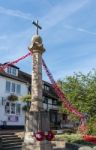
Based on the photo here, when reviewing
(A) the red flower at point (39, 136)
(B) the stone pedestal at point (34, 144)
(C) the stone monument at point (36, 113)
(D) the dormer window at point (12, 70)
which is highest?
(D) the dormer window at point (12, 70)

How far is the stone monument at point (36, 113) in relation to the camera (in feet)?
65.3

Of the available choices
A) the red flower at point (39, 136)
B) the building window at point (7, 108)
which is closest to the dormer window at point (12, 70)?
the building window at point (7, 108)

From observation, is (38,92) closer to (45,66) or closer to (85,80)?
(45,66)

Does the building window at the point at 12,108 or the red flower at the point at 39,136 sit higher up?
the building window at the point at 12,108

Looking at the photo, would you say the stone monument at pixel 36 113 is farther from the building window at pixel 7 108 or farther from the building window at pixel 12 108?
the building window at pixel 12 108

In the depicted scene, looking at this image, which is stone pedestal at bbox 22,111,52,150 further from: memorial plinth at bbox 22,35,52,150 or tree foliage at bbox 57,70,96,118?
tree foliage at bbox 57,70,96,118

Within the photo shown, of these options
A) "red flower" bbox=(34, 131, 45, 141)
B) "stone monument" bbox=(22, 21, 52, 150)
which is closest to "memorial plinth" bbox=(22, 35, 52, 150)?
"stone monument" bbox=(22, 21, 52, 150)

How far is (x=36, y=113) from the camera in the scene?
20.5 meters

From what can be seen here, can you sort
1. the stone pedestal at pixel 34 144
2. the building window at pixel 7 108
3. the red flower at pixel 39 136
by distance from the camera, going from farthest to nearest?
the building window at pixel 7 108
the red flower at pixel 39 136
the stone pedestal at pixel 34 144

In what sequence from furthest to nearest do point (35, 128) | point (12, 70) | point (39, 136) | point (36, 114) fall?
point (12, 70)
point (36, 114)
point (35, 128)
point (39, 136)

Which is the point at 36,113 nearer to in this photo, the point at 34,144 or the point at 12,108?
the point at 34,144

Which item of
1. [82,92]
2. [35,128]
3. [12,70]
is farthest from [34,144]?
[12,70]

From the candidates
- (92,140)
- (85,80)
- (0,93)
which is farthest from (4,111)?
(92,140)

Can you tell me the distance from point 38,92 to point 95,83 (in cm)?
1797
